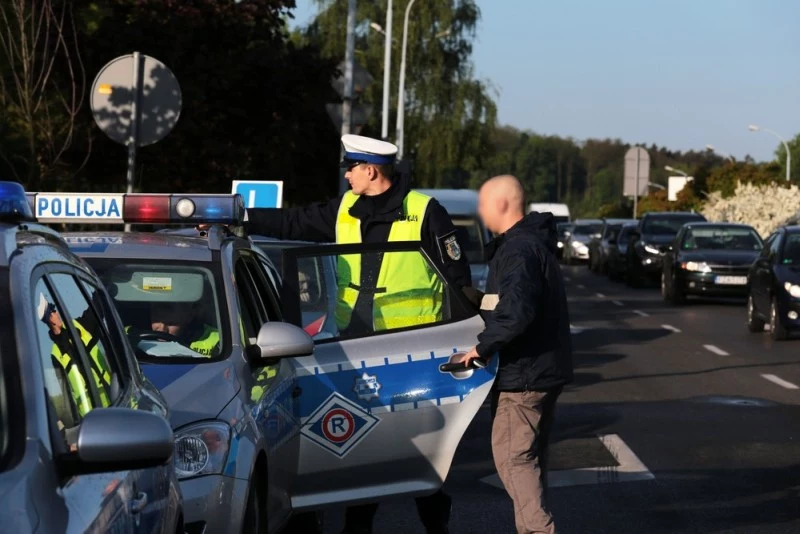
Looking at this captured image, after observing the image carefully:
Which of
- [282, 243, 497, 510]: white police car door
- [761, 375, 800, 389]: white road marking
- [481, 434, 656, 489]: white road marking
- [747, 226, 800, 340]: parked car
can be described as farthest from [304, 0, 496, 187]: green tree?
[282, 243, 497, 510]: white police car door

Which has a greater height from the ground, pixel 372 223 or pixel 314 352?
pixel 372 223

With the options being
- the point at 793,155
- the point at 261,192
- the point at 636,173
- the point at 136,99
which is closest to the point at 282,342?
the point at 136,99

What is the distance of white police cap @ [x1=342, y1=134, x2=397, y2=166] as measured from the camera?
784 centimetres

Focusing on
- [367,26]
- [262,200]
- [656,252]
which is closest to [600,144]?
[367,26]

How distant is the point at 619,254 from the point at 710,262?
13331 mm

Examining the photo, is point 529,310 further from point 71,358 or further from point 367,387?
point 71,358

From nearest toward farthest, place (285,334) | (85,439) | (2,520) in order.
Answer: (2,520)
(85,439)
(285,334)

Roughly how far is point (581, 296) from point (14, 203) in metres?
31.2

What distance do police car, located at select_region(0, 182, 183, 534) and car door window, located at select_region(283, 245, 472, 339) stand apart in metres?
2.71

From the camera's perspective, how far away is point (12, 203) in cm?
393

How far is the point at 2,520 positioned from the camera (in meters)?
2.89

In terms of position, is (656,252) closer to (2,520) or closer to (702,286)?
(702,286)

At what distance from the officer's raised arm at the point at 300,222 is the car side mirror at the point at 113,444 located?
4.81 m

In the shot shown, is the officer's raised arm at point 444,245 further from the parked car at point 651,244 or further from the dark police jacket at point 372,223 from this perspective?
the parked car at point 651,244
